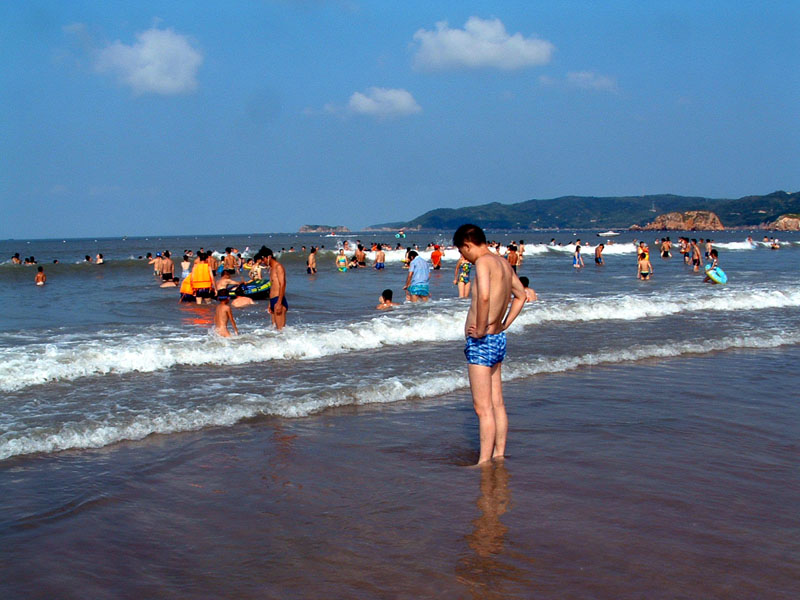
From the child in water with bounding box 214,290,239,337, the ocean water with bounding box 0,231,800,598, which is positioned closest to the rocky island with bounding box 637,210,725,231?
the ocean water with bounding box 0,231,800,598

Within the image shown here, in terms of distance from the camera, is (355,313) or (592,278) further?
(592,278)

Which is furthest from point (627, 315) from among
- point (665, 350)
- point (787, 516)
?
point (787, 516)

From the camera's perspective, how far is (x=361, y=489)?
Answer: 487 cm

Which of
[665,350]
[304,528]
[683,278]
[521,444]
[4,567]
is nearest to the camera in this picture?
[4,567]

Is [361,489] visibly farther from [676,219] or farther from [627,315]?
[676,219]

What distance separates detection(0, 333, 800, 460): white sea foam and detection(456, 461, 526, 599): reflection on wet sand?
2858mm

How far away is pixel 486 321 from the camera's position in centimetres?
496

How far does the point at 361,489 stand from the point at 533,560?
4.99 ft

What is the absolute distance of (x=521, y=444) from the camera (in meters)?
5.93

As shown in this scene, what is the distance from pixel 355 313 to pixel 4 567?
41.5ft

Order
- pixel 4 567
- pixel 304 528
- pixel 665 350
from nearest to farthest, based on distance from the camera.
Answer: pixel 4 567 < pixel 304 528 < pixel 665 350

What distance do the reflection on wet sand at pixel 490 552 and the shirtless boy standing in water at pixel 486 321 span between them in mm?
539

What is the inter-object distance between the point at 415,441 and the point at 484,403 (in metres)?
1.12

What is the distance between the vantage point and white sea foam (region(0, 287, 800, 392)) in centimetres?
907
